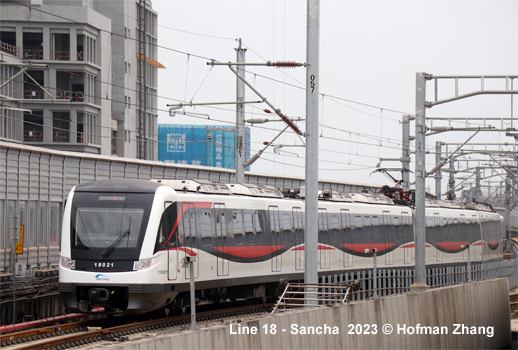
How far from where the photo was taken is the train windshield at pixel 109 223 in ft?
64.6

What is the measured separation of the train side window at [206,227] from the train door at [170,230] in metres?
1.49

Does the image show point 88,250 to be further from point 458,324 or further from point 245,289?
point 458,324

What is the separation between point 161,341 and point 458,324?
11020mm

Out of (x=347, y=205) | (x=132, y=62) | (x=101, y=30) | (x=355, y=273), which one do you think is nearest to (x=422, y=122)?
(x=347, y=205)

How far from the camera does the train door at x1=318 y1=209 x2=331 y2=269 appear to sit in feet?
95.0

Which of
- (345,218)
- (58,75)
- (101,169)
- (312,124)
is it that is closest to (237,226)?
(312,124)

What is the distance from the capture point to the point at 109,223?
20.0 m

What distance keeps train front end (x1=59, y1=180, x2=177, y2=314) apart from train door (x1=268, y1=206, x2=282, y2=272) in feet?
19.6

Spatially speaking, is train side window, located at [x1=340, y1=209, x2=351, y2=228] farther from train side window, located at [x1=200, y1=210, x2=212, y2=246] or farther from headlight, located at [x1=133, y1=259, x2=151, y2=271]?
headlight, located at [x1=133, y1=259, x2=151, y2=271]

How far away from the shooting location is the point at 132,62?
277ft

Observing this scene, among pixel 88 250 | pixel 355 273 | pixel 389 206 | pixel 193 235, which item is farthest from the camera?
pixel 389 206

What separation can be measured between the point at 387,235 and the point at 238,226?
37.9 feet

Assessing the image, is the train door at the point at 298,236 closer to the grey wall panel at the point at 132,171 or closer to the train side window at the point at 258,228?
the train side window at the point at 258,228

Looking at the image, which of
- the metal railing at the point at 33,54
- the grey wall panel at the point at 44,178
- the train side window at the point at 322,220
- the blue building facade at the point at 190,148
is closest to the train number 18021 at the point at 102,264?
the grey wall panel at the point at 44,178
